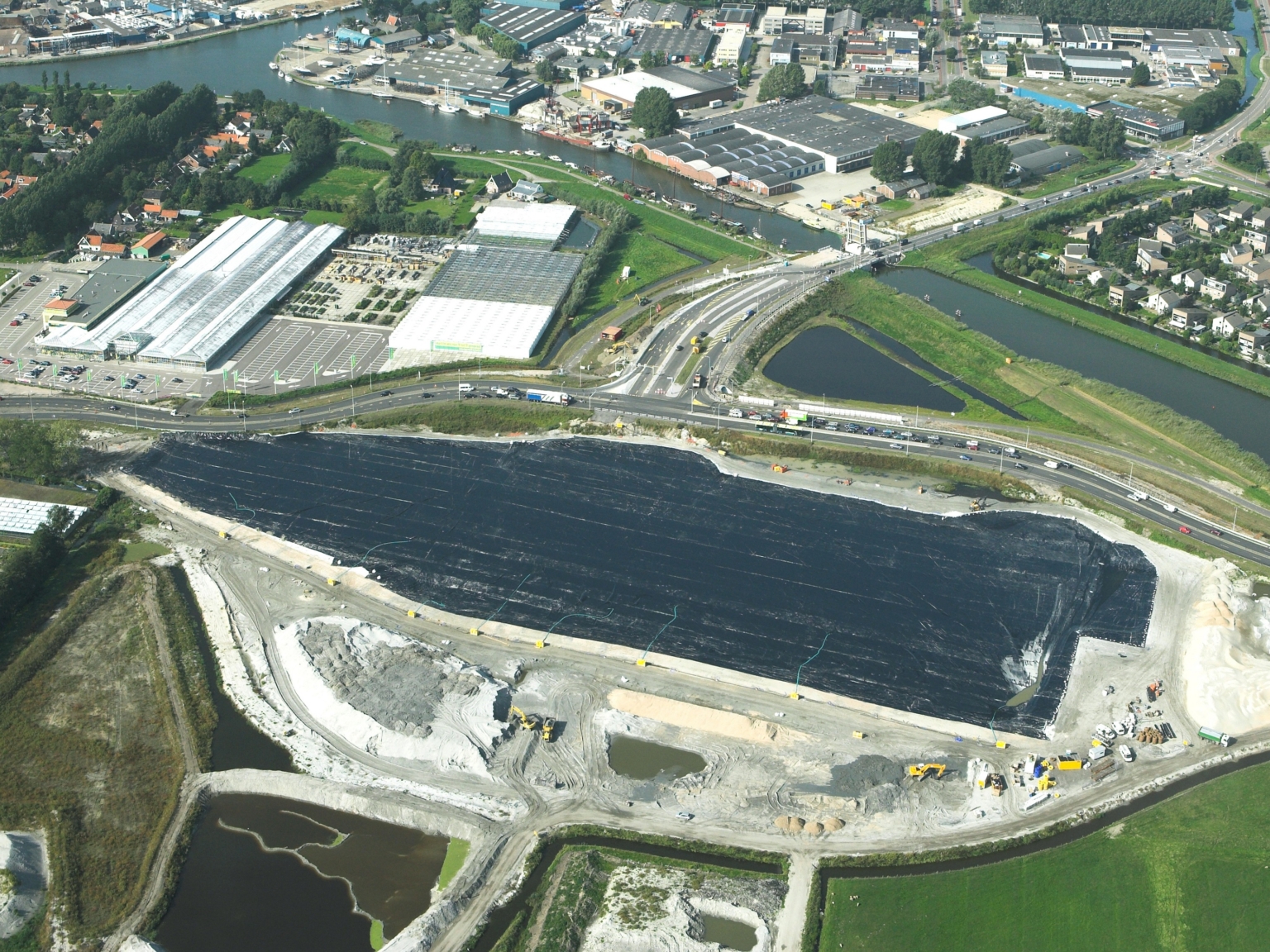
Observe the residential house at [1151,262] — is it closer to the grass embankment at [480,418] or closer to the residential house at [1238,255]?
the residential house at [1238,255]

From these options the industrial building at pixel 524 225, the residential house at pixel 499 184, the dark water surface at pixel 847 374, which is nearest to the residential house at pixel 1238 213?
the dark water surface at pixel 847 374

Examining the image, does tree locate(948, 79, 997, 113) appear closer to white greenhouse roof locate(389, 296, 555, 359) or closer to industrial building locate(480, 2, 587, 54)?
industrial building locate(480, 2, 587, 54)

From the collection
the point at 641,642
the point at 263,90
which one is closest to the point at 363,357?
the point at 641,642

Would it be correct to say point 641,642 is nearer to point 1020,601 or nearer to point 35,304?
point 1020,601

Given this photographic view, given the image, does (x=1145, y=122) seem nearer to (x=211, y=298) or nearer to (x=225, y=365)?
A: (x=211, y=298)

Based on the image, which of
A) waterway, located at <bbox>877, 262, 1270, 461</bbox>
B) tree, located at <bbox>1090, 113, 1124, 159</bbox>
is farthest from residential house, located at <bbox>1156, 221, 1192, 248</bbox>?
tree, located at <bbox>1090, 113, 1124, 159</bbox>

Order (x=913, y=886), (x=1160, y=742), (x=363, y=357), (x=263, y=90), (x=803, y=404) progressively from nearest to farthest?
(x=913, y=886)
(x=1160, y=742)
(x=803, y=404)
(x=363, y=357)
(x=263, y=90)
